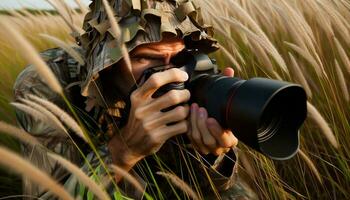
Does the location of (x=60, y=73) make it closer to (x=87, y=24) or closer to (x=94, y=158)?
(x=87, y=24)

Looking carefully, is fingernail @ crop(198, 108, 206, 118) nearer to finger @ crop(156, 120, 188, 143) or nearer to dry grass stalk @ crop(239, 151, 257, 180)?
finger @ crop(156, 120, 188, 143)

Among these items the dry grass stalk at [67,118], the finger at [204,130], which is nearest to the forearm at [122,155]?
the finger at [204,130]

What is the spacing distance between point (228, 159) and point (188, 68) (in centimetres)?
38

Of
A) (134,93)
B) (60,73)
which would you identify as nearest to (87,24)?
(60,73)

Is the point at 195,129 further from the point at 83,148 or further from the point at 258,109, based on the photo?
the point at 83,148

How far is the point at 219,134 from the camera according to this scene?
1.19m

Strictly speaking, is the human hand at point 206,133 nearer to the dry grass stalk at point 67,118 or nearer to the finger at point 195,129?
the finger at point 195,129

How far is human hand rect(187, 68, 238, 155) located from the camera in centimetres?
119

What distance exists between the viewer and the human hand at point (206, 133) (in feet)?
3.90

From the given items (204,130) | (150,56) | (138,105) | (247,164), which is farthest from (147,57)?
(247,164)

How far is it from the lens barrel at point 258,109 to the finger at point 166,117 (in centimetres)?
5

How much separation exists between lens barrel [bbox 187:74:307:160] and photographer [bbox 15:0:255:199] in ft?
0.17

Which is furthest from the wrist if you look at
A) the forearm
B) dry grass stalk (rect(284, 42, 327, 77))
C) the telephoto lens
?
dry grass stalk (rect(284, 42, 327, 77))

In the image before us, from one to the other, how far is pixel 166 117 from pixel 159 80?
105 millimetres
